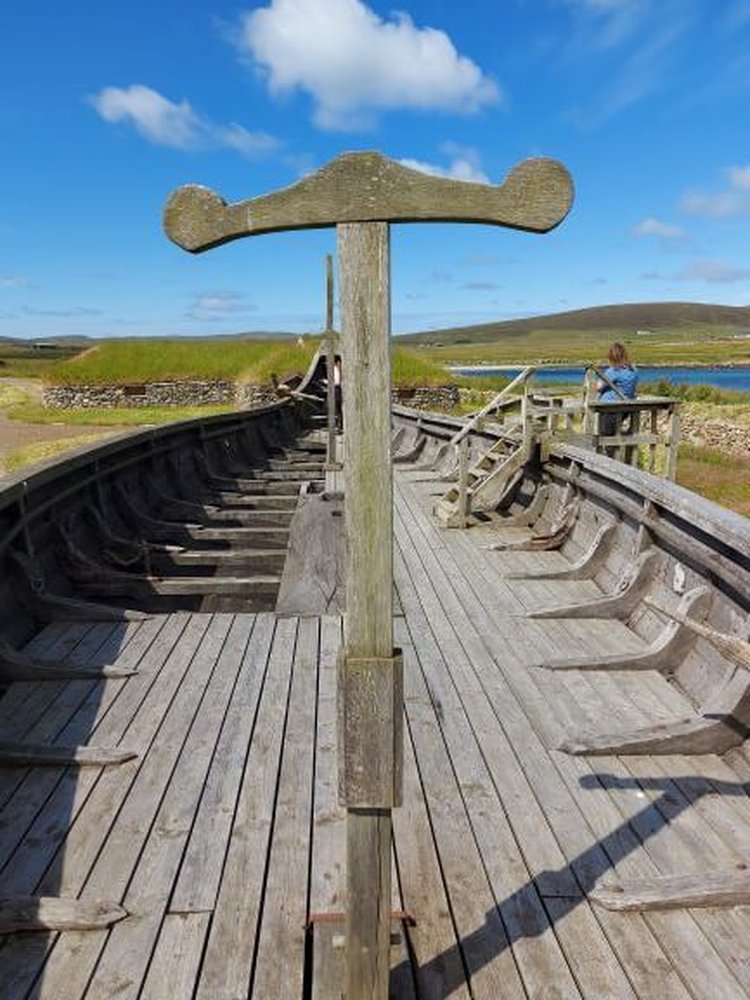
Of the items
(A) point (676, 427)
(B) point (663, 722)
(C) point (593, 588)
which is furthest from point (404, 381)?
(B) point (663, 722)

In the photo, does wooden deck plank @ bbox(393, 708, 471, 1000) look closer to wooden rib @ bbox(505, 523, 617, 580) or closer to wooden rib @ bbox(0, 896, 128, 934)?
wooden rib @ bbox(0, 896, 128, 934)

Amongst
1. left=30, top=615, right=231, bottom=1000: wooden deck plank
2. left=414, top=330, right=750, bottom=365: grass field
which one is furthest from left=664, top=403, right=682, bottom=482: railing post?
left=414, top=330, right=750, bottom=365: grass field

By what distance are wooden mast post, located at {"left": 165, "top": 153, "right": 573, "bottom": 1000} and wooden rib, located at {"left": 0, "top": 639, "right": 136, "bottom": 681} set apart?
9.21ft

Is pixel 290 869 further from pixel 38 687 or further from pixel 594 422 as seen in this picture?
pixel 594 422

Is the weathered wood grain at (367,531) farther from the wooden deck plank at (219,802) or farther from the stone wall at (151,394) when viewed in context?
the stone wall at (151,394)

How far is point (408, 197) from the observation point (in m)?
1.95

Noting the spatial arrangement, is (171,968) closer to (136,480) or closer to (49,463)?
(49,463)

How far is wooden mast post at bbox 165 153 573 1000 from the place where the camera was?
1.94 meters

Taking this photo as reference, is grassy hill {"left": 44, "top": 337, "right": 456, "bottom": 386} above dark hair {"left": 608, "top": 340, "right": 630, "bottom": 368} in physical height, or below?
below

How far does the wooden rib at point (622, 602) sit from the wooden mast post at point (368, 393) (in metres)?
3.58

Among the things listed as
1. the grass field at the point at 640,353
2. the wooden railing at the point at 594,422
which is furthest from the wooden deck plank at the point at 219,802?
the grass field at the point at 640,353

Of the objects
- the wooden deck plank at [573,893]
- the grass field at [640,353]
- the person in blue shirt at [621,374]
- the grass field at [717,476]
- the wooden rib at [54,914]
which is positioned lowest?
the grass field at [640,353]

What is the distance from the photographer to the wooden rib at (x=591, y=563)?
21.0 ft

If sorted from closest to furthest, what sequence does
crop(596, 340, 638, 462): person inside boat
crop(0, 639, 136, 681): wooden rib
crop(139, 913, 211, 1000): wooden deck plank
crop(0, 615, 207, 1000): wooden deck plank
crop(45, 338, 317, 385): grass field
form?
crop(139, 913, 211, 1000): wooden deck plank
crop(0, 615, 207, 1000): wooden deck plank
crop(0, 639, 136, 681): wooden rib
crop(596, 340, 638, 462): person inside boat
crop(45, 338, 317, 385): grass field
